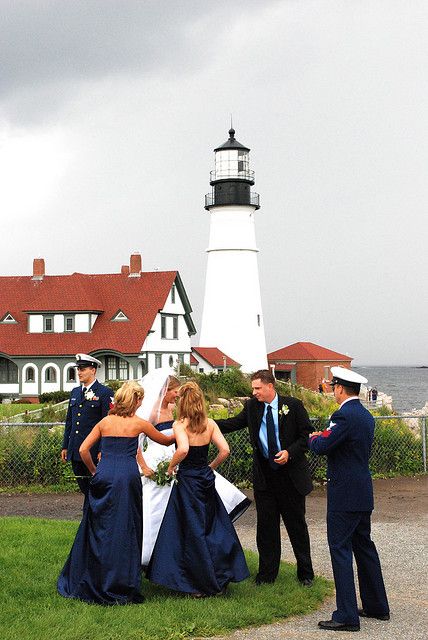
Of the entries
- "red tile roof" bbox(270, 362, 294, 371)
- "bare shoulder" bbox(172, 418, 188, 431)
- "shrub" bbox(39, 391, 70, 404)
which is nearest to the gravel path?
"bare shoulder" bbox(172, 418, 188, 431)

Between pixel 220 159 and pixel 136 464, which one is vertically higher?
pixel 220 159

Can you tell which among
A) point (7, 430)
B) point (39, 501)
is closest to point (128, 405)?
point (39, 501)

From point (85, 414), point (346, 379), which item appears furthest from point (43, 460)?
point (346, 379)

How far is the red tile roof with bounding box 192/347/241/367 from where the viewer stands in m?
51.9

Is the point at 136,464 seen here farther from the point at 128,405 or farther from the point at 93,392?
the point at 93,392

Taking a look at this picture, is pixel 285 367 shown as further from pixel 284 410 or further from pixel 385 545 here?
pixel 284 410

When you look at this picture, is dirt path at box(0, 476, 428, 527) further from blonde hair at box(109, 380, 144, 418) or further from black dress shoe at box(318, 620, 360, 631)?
black dress shoe at box(318, 620, 360, 631)

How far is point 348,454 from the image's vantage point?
7.79 m

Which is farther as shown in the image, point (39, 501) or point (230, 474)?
point (230, 474)

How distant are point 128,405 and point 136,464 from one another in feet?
1.84

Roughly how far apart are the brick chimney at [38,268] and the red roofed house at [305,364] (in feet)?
73.7

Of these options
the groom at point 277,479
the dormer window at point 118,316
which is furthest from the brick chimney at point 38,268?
the groom at point 277,479

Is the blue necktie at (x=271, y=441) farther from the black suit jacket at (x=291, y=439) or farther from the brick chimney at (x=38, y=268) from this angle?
the brick chimney at (x=38, y=268)

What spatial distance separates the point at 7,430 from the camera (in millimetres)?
15992
